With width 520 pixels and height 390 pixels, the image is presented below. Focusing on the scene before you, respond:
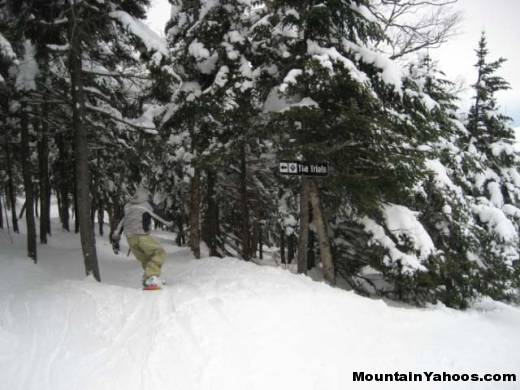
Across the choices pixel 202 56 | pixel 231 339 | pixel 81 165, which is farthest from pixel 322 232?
pixel 202 56

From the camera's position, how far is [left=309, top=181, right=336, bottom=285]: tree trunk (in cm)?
902

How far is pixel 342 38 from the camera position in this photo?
27.6 feet

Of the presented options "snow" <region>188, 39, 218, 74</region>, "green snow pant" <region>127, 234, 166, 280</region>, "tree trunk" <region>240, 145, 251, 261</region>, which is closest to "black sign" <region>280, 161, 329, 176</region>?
"green snow pant" <region>127, 234, 166, 280</region>

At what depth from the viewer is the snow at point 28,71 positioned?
8.80 meters

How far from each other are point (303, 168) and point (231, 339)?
403 centimetres

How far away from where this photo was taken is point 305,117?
794 centimetres

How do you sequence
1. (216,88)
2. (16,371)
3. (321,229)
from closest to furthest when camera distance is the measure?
1. (16,371)
2. (321,229)
3. (216,88)

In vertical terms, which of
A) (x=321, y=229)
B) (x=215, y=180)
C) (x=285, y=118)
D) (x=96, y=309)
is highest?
(x=285, y=118)

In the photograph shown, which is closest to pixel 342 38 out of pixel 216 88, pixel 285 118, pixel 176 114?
pixel 285 118

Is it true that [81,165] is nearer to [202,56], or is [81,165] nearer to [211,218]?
[202,56]

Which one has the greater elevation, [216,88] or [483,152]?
[216,88]

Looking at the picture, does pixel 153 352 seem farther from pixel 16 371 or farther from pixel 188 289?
pixel 188 289

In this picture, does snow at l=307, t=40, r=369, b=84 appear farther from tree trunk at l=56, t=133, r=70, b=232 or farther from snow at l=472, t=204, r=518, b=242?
tree trunk at l=56, t=133, r=70, b=232

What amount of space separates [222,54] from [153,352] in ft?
29.5
